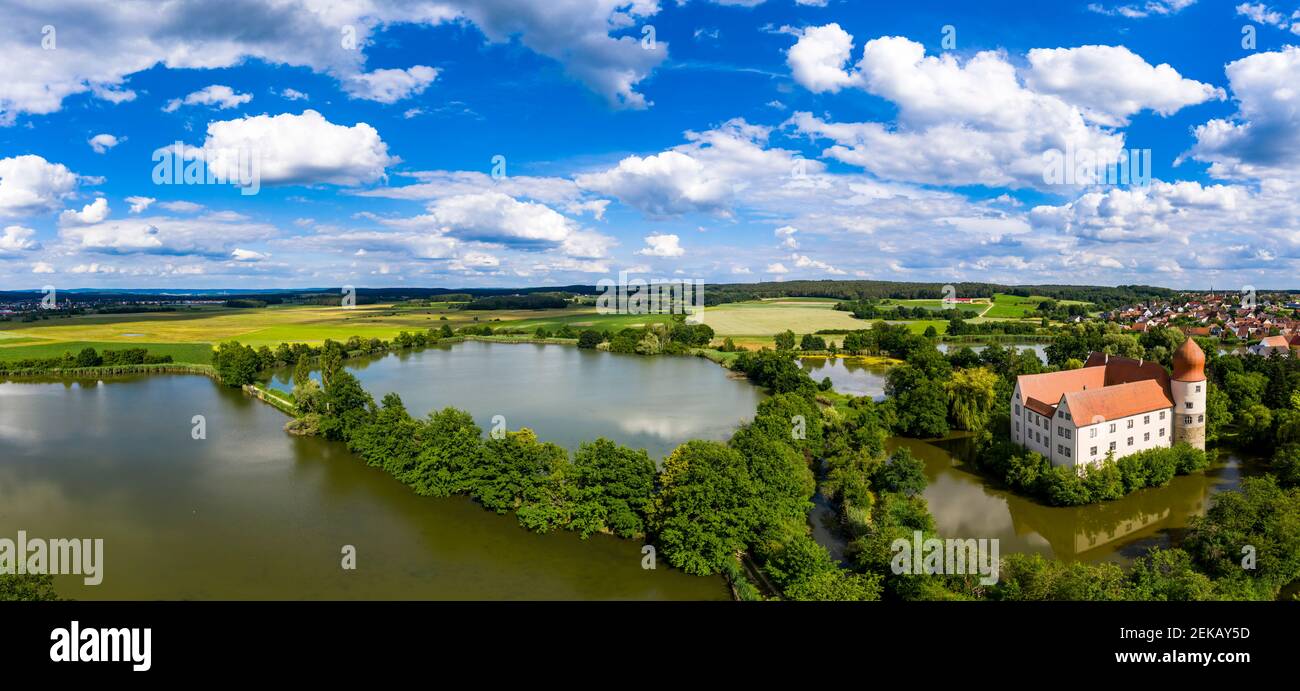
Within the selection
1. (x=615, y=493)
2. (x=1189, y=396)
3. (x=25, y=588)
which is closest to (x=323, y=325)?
(x=615, y=493)

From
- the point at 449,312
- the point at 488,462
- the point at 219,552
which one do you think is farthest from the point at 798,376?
the point at 449,312

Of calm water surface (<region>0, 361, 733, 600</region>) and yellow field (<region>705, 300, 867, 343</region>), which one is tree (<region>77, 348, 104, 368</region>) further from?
yellow field (<region>705, 300, 867, 343</region>)

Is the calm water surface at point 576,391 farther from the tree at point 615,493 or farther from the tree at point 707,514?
the tree at point 707,514

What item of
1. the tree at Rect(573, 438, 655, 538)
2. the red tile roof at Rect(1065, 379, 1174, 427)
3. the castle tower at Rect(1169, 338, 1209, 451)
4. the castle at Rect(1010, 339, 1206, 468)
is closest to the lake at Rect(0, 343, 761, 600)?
the tree at Rect(573, 438, 655, 538)

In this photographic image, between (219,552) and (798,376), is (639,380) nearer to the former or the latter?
(798,376)

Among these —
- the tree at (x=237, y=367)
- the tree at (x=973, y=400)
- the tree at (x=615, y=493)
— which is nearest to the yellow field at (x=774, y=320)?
the tree at (x=973, y=400)

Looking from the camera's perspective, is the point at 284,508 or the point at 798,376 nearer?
the point at 284,508
